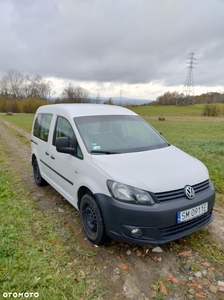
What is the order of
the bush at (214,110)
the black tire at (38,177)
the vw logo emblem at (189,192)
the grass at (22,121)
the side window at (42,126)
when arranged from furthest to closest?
the bush at (214,110)
the grass at (22,121)
the black tire at (38,177)
the side window at (42,126)
the vw logo emblem at (189,192)

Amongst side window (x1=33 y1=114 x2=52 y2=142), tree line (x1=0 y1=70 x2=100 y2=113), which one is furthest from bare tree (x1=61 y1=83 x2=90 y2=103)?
side window (x1=33 y1=114 x2=52 y2=142)

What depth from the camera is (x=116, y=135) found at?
3.29 metres

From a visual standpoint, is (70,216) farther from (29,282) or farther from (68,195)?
(29,282)

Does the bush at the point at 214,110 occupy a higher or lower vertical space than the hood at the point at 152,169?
higher

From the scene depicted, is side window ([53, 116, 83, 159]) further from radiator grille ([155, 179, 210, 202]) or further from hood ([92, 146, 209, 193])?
radiator grille ([155, 179, 210, 202])

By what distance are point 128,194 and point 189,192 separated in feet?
2.41

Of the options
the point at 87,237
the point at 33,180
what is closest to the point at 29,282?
the point at 87,237

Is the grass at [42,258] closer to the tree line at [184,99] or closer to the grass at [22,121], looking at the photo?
the grass at [22,121]

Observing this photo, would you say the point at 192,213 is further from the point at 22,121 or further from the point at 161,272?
the point at 22,121

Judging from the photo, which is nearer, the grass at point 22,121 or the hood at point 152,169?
the hood at point 152,169

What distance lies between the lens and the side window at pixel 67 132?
2.96 m

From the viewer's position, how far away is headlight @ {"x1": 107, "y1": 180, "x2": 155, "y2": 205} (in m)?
2.23

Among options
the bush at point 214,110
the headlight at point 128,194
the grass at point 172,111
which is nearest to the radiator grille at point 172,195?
the headlight at point 128,194

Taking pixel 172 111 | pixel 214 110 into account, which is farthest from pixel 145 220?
pixel 172 111
